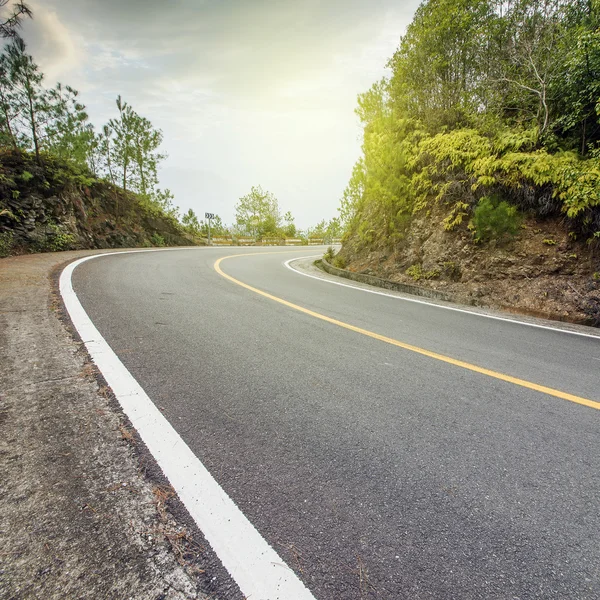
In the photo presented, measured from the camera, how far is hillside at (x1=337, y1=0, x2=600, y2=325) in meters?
6.11

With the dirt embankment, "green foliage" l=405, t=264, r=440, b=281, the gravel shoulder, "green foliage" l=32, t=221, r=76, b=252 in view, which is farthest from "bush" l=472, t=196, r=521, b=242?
"green foliage" l=32, t=221, r=76, b=252

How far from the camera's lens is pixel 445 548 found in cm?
127

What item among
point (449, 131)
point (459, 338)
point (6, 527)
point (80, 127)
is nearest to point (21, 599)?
point (6, 527)

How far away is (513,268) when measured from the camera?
6.66 meters

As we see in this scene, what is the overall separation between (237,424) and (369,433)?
82 cm

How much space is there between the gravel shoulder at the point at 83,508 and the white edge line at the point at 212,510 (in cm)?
5

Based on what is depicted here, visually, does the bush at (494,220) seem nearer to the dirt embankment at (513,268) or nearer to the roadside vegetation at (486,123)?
the roadside vegetation at (486,123)

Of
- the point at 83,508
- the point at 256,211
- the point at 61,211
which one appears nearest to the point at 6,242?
the point at 61,211

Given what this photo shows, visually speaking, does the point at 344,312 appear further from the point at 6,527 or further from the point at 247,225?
the point at 247,225

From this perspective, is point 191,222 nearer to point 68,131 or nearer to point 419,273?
point 68,131

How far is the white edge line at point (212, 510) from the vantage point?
109 centimetres

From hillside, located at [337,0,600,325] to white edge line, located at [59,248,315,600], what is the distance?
20.8 feet

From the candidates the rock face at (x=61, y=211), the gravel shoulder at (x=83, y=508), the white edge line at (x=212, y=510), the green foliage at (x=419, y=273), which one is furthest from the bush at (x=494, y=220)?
the rock face at (x=61, y=211)

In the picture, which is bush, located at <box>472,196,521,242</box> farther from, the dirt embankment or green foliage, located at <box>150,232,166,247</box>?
green foliage, located at <box>150,232,166,247</box>
